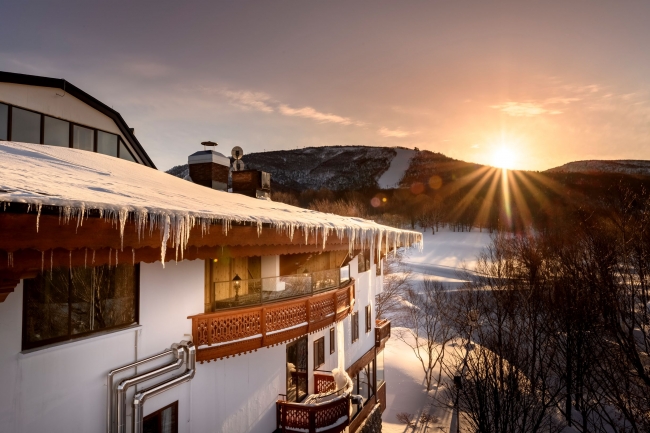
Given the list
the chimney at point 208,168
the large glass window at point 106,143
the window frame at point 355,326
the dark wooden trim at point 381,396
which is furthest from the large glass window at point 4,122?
the dark wooden trim at point 381,396

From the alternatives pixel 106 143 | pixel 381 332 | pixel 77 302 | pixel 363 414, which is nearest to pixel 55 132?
pixel 106 143

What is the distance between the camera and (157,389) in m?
6.78

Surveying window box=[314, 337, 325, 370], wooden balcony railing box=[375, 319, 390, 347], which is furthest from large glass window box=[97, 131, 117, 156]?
wooden balcony railing box=[375, 319, 390, 347]

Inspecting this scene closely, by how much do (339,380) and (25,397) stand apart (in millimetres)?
8965

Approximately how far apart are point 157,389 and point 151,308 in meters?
1.44

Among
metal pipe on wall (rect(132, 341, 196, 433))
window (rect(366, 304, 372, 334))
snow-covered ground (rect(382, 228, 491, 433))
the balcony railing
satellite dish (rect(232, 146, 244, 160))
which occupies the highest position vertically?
satellite dish (rect(232, 146, 244, 160))

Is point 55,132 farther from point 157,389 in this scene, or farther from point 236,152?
point 157,389

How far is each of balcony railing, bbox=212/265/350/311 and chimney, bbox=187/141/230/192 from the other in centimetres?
782

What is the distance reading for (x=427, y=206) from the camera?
4151 inches

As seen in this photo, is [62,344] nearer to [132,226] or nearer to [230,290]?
[132,226]

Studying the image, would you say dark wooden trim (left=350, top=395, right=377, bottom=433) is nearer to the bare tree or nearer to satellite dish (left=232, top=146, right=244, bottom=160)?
the bare tree

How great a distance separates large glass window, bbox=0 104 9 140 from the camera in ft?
45.8

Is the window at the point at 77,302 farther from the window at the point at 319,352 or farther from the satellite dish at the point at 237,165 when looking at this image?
the satellite dish at the point at 237,165

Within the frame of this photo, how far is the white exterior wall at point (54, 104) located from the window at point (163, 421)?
1340 centimetres
